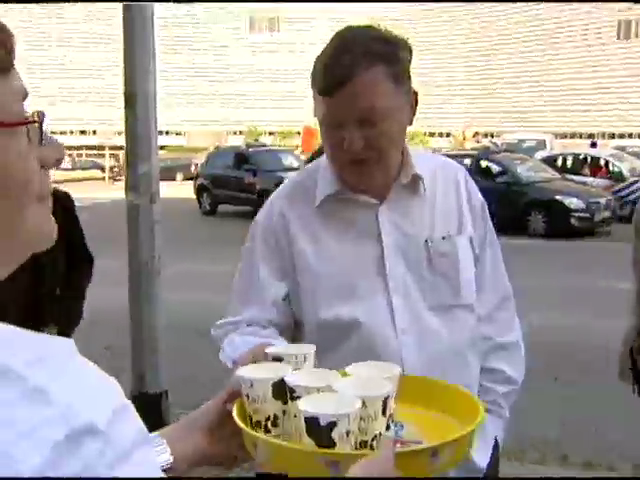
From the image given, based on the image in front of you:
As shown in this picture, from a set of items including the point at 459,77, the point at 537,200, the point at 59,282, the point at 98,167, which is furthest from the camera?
the point at 459,77

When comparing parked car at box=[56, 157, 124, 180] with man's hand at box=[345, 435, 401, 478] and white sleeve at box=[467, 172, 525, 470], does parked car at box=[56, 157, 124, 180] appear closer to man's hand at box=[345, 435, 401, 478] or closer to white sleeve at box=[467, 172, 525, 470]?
white sleeve at box=[467, 172, 525, 470]

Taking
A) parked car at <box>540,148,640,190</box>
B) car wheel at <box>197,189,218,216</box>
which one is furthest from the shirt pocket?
car wheel at <box>197,189,218,216</box>

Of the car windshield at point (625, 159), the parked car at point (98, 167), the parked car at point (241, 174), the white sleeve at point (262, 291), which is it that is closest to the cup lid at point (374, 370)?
the white sleeve at point (262, 291)

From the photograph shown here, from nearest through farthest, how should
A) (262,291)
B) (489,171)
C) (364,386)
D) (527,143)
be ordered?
1. (364,386)
2. (262,291)
3. (489,171)
4. (527,143)

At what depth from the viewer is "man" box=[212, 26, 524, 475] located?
1.89m

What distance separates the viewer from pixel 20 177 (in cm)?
146

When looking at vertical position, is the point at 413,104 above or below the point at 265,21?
below

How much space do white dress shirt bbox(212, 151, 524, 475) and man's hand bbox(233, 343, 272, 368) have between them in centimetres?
8

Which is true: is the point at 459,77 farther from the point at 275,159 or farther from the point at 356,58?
the point at 356,58

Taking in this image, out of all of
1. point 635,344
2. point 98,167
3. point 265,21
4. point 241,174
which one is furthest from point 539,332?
point 98,167

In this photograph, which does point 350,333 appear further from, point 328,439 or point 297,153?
point 297,153

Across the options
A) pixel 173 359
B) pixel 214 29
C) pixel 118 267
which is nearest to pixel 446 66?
pixel 214 29

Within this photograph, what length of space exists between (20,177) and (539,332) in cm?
627

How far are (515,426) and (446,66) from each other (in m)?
21.9
